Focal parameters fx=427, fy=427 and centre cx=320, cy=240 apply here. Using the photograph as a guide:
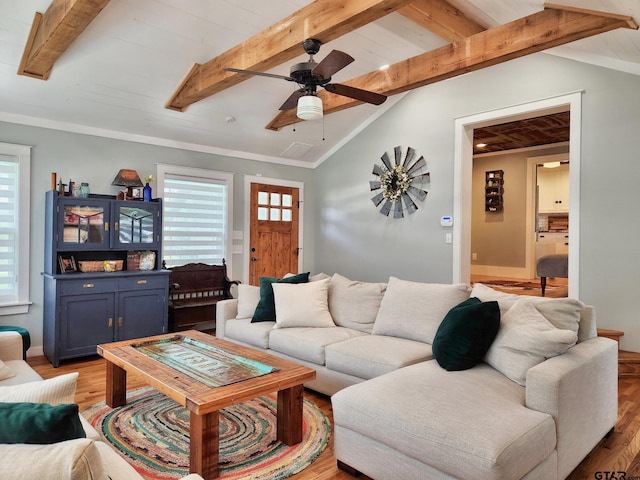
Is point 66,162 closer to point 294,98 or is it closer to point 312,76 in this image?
point 294,98

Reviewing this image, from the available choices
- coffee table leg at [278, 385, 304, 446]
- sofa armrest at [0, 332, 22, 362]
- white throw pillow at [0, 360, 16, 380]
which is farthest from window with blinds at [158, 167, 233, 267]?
coffee table leg at [278, 385, 304, 446]

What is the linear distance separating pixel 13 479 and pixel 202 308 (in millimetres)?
4592

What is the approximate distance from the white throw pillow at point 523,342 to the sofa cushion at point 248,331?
1873mm

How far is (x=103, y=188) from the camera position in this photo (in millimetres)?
4781

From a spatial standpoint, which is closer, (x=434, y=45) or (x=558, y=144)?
(x=434, y=45)

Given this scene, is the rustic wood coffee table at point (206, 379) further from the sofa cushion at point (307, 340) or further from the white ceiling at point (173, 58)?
the white ceiling at point (173, 58)

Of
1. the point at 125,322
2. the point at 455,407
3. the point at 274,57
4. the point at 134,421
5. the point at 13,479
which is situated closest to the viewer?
the point at 13,479

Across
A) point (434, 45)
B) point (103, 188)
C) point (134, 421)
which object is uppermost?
point (434, 45)

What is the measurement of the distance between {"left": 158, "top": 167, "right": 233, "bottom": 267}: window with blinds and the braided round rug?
242cm

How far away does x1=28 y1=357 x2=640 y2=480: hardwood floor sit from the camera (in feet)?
7.46

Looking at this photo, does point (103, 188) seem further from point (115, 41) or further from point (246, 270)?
point (246, 270)

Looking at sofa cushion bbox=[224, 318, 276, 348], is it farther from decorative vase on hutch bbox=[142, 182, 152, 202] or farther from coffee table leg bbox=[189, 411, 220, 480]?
decorative vase on hutch bbox=[142, 182, 152, 202]

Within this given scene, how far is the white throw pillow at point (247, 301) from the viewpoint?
4.10m

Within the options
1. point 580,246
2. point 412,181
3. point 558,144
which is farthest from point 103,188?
point 558,144
